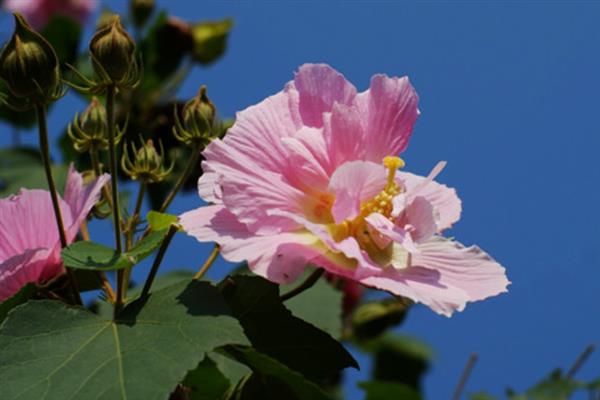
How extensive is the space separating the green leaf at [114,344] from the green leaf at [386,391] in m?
0.65

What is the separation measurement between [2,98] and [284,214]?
0.28 m

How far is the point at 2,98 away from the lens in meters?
0.89

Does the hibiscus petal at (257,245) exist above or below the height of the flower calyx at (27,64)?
below

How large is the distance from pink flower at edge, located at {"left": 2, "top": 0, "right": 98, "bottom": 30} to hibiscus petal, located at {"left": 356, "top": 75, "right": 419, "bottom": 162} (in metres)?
2.11

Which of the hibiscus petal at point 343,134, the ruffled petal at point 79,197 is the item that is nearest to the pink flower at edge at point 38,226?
the ruffled petal at point 79,197

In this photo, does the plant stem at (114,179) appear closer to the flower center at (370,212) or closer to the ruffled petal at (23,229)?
the ruffled petal at (23,229)

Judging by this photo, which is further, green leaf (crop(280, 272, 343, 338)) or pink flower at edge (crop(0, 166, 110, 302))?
green leaf (crop(280, 272, 343, 338))

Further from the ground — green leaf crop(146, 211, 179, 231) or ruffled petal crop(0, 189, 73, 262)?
green leaf crop(146, 211, 179, 231)

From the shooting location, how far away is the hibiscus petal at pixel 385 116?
3.12ft

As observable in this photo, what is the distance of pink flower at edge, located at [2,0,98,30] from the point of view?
9.60 ft

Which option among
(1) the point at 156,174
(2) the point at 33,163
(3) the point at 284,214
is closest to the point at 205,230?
(3) the point at 284,214

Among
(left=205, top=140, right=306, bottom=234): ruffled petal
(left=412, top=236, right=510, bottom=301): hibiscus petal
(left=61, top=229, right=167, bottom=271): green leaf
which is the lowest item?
(left=61, top=229, right=167, bottom=271): green leaf

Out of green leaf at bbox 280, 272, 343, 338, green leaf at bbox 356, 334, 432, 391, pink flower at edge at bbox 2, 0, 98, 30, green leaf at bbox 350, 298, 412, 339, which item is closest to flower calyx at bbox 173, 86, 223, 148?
green leaf at bbox 280, 272, 343, 338

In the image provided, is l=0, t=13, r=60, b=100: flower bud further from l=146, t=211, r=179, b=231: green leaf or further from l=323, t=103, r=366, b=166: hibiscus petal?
l=323, t=103, r=366, b=166: hibiscus petal
